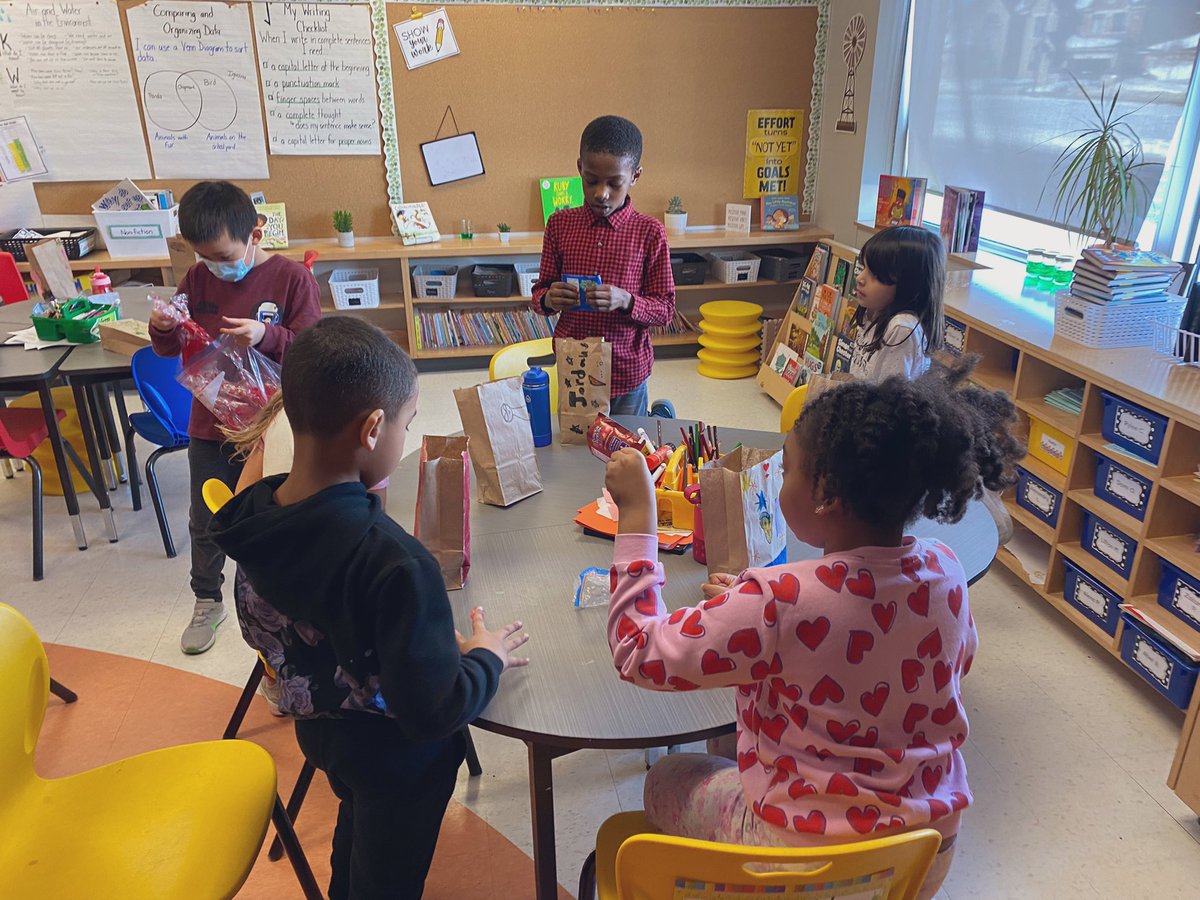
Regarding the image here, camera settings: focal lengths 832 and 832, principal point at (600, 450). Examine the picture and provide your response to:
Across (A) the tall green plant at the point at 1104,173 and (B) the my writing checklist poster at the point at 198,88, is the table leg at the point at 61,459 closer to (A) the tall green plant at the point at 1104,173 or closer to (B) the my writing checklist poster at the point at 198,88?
(B) the my writing checklist poster at the point at 198,88

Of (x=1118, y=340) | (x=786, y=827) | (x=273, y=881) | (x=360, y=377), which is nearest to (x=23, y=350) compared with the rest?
(x=273, y=881)

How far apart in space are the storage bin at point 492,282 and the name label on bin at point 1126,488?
128 inches

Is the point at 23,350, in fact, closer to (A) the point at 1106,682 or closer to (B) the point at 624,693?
(B) the point at 624,693

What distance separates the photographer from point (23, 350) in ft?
9.46

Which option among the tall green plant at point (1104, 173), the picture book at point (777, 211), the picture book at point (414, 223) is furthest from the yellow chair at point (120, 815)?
the picture book at point (777, 211)

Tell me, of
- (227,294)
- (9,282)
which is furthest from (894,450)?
(9,282)

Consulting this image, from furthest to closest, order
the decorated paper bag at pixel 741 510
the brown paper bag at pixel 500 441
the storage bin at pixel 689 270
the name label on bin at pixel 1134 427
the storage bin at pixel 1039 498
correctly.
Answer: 1. the storage bin at pixel 689 270
2. the storage bin at pixel 1039 498
3. the name label on bin at pixel 1134 427
4. the brown paper bag at pixel 500 441
5. the decorated paper bag at pixel 741 510

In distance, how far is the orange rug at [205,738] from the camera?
1.78 m

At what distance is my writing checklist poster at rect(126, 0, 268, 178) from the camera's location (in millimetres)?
4289

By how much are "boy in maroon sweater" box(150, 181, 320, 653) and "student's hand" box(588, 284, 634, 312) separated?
0.75m

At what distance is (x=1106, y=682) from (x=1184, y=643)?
1.03ft

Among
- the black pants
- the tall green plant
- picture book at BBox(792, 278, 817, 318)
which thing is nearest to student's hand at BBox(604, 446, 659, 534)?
the black pants

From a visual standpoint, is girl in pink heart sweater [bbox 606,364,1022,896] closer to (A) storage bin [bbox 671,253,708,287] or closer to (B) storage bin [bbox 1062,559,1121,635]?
(B) storage bin [bbox 1062,559,1121,635]

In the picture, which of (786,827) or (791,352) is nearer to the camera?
(786,827)
